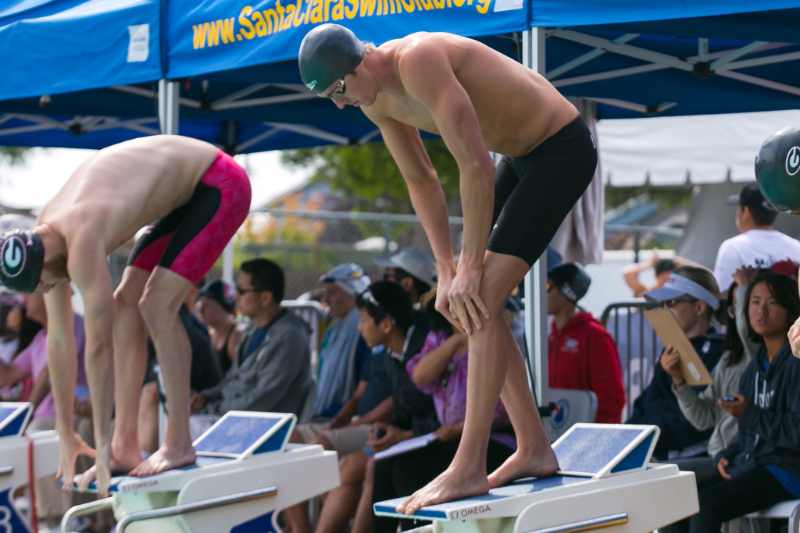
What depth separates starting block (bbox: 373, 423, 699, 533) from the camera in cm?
443

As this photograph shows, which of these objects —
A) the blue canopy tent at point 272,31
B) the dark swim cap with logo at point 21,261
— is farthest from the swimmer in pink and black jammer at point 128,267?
Answer: the blue canopy tent at point 272,31

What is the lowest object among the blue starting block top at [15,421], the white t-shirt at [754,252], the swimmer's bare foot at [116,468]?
the swimmer's bare foot at [116,468]

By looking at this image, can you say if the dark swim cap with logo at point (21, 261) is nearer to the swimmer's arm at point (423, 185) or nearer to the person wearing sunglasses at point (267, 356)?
the swimmer's arm at point (423, 185)

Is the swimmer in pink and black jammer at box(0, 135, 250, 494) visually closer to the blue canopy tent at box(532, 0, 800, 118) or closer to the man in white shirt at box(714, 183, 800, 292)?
the blue canopy tent at box(532, 0, 800, 118)

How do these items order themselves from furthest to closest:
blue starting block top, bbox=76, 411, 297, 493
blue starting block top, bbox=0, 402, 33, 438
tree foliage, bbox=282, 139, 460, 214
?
tree foliage, bbox=282, 139, 460, 214
blue starting block top, bbox=0, 402, 33, 438
blue starting block top, bbox=76, 411, 297, 493

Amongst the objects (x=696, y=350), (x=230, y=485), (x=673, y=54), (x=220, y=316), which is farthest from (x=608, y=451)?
(x=220, y=316)

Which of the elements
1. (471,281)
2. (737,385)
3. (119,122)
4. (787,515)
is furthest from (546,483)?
(119,122)

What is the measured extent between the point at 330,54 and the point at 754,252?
13.2 ft

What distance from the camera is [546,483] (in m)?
4.72

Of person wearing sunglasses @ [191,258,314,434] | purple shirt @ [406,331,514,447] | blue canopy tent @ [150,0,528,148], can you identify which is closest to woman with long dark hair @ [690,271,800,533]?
purple shirt @ [406,331,514,447]

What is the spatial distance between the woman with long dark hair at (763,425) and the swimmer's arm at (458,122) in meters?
1.80

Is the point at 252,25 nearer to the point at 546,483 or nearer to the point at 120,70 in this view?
the point at 120,70

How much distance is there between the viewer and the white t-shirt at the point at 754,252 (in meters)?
7.60

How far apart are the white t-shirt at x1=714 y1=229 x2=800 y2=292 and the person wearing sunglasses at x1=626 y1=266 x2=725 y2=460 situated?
0.84 meters
